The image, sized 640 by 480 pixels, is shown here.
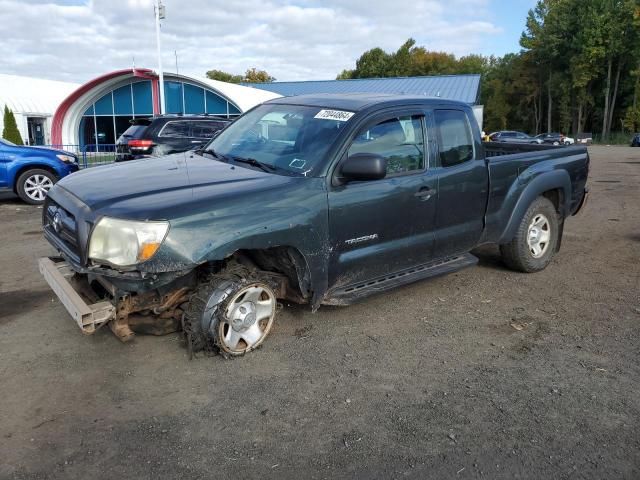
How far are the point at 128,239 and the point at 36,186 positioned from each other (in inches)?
344

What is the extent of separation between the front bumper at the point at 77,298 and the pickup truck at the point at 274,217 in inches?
0.5

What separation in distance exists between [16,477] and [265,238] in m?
1.88

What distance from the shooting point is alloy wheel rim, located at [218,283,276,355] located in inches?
148

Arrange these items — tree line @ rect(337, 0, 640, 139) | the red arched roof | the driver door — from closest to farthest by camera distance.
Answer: the driver door
the red arched roof
tree line @ rect(337, 0, 640, 139)

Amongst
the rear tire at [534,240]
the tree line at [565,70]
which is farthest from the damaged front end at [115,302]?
the tree line at [565,70]

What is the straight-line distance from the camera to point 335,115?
4.33m

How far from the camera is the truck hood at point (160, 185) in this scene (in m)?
3.37

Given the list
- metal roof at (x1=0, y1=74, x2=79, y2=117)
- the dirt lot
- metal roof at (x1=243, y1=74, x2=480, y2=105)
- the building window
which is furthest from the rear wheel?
metal roof at (x1=243, y1=74, x2=480, y2=105)

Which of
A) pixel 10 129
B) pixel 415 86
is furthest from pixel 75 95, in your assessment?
pixel 415 86

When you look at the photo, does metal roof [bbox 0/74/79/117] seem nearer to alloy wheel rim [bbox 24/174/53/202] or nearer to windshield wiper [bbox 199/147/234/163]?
alloy wheel rim [bbox 24/174/53/202]

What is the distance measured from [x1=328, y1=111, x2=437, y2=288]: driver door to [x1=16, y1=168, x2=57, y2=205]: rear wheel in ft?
28.2

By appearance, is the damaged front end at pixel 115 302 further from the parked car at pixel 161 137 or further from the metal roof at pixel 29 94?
the metal roof at pixel 29 94

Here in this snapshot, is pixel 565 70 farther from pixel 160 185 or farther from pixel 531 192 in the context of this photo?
pixel 160 185

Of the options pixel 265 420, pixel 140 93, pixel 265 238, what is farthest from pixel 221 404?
pixel 140 93
